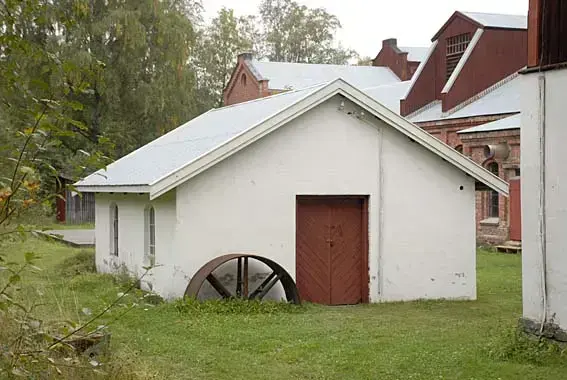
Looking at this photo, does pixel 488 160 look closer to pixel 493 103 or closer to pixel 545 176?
pixel 493 103

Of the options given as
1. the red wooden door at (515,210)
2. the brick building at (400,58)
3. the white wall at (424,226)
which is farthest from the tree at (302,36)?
the white wall at (424,226)

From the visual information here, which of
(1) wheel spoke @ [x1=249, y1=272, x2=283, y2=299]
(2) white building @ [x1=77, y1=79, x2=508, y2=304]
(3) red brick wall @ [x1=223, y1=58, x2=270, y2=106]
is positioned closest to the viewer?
(1) wheel spoke @ [x1=249, y1=272, x2=283, y2=299]

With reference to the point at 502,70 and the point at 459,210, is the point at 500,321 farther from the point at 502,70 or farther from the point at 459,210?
the point at 502,70

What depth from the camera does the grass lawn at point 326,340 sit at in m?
9.88

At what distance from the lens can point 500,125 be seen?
28719 mm

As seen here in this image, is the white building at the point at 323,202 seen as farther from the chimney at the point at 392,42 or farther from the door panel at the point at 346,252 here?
the chimney at the point at 392,42

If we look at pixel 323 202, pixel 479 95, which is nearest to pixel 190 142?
pixel 323 202

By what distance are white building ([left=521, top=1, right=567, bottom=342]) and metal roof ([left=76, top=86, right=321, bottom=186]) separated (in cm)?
596

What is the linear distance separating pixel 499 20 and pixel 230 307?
23.6 meters

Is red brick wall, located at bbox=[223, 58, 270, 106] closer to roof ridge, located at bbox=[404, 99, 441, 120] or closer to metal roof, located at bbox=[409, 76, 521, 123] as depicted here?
roof ridge, located at bbox=[404, 99, 441, 120]

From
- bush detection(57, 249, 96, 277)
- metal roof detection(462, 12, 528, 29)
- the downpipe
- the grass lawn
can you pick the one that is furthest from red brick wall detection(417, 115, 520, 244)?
the downpipe

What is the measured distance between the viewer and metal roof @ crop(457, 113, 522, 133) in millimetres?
27953

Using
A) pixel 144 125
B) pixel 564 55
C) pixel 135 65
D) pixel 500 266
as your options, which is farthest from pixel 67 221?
pixel 564 55

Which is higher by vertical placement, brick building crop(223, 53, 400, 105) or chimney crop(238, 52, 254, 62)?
chimney crop(238, 52, 254, 62)
